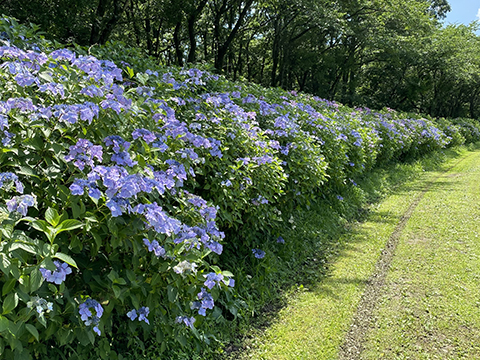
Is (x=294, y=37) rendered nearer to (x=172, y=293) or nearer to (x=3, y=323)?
(x=172, y=293)

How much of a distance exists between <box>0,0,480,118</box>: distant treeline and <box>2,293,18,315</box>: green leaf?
739 centimetres

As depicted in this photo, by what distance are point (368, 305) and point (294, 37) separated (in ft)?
50.6

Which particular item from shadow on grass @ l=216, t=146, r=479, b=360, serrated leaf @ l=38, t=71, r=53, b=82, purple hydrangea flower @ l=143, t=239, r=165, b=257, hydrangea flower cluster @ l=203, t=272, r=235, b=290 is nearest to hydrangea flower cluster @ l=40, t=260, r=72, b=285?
purple hydrangea flower @ l=143, t=239, r=165, b=257

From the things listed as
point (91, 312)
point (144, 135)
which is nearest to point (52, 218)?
point (91, 312)

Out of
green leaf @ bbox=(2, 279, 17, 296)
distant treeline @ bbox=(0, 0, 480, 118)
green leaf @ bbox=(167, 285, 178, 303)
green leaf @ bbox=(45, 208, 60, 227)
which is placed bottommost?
green leaf @ bbox=(167, 285, 178, 303)

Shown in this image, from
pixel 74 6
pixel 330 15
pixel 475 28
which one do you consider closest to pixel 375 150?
pixel 330 15

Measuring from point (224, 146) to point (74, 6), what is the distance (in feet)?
26.4

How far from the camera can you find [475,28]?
26.8 metres

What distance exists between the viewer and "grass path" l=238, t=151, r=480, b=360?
285 cm

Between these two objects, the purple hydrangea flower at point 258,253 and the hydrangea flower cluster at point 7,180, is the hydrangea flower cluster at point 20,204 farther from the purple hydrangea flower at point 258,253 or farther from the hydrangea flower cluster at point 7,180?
the purple hydrangea flower at point 258,253

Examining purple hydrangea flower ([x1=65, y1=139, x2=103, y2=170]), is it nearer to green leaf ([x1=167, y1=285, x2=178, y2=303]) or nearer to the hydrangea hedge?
the hydrangea hedge

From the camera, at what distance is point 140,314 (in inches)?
75.9

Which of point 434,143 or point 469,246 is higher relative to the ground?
point 434,143

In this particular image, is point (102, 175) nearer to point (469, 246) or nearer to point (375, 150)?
point (469, 246)
